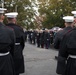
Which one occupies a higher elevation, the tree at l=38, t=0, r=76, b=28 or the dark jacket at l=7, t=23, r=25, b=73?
the dark jacket at l=7, t=23, r=25, b=73

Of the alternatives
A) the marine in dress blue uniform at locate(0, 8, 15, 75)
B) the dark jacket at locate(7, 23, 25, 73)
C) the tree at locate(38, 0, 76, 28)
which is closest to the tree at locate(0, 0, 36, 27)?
the tree at locate(38, 0, 76, 28)

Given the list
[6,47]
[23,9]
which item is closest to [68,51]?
[6,47]

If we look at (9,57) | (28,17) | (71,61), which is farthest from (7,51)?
(28,17)

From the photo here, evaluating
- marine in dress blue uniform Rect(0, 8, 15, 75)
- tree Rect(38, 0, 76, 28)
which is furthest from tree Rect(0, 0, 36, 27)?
marine in dress blue uniform Rect(0, 8, 15, 75)

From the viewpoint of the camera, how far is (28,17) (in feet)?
144

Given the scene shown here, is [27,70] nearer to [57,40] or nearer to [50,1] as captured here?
[57,40]

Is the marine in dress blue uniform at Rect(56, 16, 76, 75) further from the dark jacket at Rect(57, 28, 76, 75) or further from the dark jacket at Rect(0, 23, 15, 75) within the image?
the dark jacket at Rect(0, 23, 15, 75)

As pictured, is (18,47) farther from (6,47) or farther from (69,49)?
(69,49)

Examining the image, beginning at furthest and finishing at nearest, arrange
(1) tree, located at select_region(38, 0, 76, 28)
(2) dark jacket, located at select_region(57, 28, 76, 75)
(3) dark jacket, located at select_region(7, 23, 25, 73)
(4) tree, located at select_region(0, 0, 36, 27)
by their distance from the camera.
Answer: (4) tree, located at select_region(0, 0, 36, 27) < (1) tree, located at select_region(38, 0, 76, 28) < (3) dark jacket, located at select_region(7, 23, 25, 73) < (2) dark jacket, located at select_region(57, 28, 76, 75)

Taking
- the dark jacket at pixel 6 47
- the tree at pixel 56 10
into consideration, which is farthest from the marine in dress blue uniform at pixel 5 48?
the tree at pixel 56 10

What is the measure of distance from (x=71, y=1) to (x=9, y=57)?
3020 cm

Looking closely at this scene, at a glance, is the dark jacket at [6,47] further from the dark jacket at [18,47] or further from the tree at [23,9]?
the tree at [23,9]

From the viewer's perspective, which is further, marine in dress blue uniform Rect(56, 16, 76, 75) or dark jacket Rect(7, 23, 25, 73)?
dark jacket Rect(7, 23, 25, 73)

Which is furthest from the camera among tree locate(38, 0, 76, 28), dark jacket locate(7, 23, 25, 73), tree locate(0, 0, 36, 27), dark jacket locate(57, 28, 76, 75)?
tree locate(0, 0, 36, 27)
